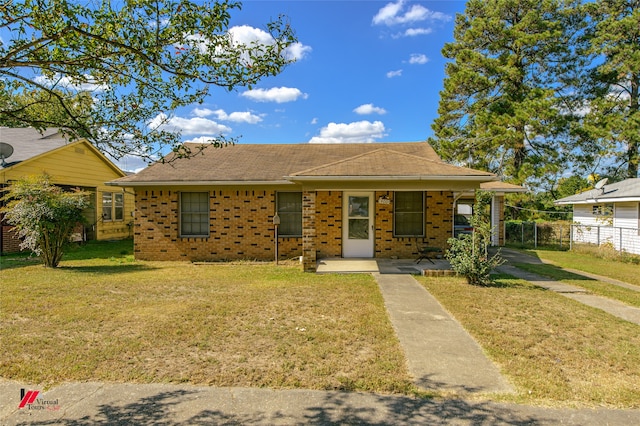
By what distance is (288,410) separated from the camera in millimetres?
3061

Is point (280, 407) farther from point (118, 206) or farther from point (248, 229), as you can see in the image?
point (118, 206)

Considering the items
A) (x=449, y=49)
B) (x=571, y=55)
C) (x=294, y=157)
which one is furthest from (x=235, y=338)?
(x=571, y=55)

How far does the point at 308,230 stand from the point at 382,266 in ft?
7.76

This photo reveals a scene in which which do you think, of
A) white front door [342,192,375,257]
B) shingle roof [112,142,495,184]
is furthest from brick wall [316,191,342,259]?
shingle roof [112,142,495,184]

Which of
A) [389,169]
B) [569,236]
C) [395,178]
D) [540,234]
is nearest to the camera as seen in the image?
[395,178]

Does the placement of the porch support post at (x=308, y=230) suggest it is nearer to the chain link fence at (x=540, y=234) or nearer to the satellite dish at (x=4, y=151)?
the satellite dish at (x=4, y=151)

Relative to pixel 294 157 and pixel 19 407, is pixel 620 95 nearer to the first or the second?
pixel 294 157

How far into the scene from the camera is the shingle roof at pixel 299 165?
29.8 feet

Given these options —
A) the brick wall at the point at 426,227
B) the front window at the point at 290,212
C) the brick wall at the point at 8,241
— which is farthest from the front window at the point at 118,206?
the brick wall at the point at 426,227

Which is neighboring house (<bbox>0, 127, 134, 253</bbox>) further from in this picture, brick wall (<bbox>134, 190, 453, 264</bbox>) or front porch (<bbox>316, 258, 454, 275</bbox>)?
front porch (<bbox>316, 258, 454, 275</bbox>)

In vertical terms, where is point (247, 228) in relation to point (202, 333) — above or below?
above

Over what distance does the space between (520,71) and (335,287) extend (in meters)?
22.3

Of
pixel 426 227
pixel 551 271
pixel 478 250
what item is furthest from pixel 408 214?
pixel 551 271

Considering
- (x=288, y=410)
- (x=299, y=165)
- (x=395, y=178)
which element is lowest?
(x=288, y=410)
